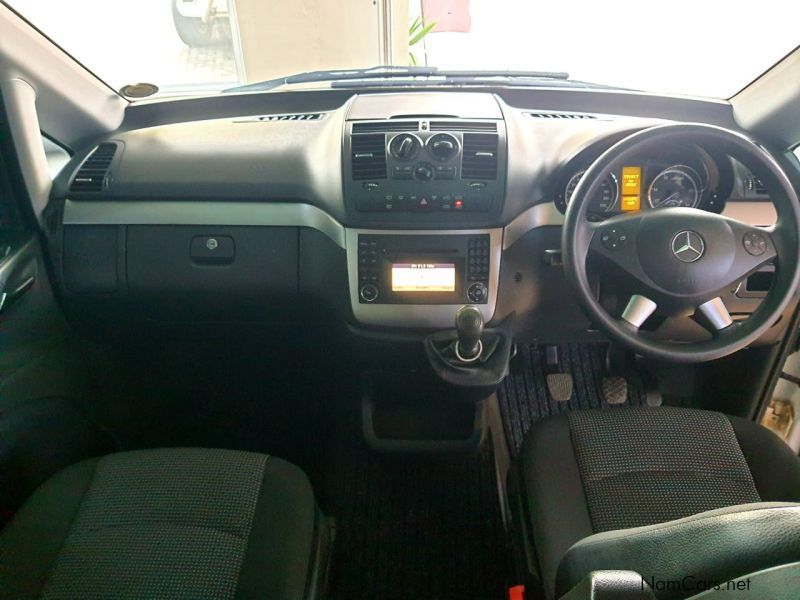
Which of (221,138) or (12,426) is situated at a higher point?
(221,138)

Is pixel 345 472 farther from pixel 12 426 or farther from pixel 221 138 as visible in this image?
pixel 221 138

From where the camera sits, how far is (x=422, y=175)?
1336mm

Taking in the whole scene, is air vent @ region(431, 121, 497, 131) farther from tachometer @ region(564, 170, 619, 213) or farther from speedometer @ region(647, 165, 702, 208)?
speedometer @ region(647, 165, 702, 208)

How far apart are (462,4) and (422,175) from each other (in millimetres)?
842

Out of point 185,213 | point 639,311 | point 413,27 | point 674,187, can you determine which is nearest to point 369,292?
point 185,213

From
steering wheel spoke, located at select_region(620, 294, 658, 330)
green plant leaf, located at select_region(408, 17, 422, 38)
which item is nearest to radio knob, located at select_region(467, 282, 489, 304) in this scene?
steering wheel spoke, located at select_region(620, 294, 658, 330)

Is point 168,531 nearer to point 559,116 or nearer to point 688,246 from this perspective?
point 688,246

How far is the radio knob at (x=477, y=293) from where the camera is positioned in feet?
4.63

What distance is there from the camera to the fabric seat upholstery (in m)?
0.99

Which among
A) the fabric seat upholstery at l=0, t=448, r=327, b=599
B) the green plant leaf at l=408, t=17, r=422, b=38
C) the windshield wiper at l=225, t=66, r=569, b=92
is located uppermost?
the windshield wiper at l=225, t=66, r=569, b=92

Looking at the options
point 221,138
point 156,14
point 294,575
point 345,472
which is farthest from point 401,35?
point 294,575

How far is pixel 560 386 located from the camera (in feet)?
6.54

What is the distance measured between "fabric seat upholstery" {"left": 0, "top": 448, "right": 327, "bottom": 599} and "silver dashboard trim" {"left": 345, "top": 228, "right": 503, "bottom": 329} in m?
0.41

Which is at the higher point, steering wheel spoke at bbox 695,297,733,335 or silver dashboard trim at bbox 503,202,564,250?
silver dashboard trim at bbox 503,202,564,250
